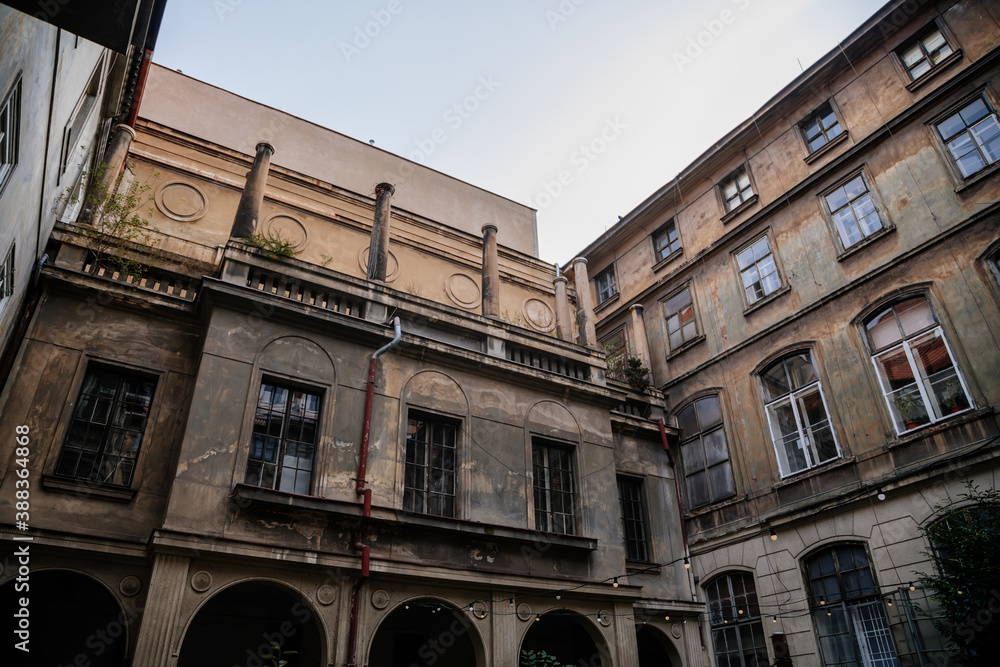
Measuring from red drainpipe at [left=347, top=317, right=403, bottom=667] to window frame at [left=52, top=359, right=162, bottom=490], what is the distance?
311cm

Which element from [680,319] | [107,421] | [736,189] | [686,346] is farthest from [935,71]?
[107,421]

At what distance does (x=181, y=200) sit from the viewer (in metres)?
13.7

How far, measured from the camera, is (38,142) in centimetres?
744

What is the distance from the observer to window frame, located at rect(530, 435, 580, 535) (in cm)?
1188

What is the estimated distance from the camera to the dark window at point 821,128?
49.3 ft

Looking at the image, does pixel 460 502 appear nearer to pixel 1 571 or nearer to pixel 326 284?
pixel 326 284

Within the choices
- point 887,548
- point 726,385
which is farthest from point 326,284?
point 887,548

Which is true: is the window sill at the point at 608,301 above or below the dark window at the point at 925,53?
below

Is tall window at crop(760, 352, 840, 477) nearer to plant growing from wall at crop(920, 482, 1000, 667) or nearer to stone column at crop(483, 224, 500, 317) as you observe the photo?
plant growing from wall at crop(920, 482, 1000, 667)

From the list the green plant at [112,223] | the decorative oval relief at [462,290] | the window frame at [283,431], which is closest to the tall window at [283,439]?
the window frame at [283,431]

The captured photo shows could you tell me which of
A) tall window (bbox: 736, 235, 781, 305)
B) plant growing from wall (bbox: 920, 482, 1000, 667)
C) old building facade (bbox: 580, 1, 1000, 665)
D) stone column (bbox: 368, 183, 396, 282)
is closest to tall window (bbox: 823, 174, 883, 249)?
old building facade (bbox: 580, 1, 1000, 665)

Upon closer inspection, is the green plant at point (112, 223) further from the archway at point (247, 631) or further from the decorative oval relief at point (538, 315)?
the decorative oval relief at point (538, 315)

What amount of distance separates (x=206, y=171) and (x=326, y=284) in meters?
5.27

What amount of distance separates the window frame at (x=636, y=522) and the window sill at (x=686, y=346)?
12.5 feet
